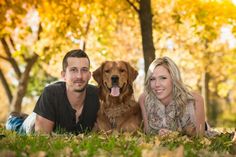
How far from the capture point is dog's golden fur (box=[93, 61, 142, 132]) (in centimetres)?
666

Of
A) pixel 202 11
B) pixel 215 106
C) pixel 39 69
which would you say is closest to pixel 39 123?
pixel 202 11

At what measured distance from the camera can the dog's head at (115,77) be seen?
21.9 feet

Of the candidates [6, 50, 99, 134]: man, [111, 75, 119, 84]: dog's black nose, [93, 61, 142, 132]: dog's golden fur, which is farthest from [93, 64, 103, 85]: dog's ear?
[111, 75, 119, 84]: dog's black nose

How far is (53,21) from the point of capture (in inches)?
544

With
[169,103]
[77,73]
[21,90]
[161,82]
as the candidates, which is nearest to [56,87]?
[77,73]

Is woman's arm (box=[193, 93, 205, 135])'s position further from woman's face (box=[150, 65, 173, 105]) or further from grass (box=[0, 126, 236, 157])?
grass (box=[0, 126, 236, 157])

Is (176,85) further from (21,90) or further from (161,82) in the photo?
(21,90)

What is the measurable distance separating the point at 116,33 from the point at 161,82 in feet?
49.7

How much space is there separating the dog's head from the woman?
0.31m

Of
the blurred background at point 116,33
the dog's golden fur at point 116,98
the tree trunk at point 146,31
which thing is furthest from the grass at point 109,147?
the blurred background at point 116,33

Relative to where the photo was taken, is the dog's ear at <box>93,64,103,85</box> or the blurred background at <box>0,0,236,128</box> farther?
the blurred background at <box>0,0,236,128</box>

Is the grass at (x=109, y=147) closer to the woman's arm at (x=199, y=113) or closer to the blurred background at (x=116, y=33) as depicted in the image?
the woman's arm at (x=199, y=113)

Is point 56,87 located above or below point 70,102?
above

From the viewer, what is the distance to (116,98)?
676cm
